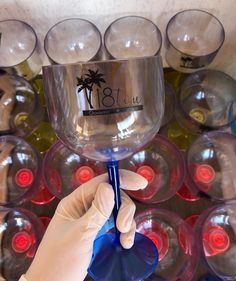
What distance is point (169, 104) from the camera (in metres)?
0.69

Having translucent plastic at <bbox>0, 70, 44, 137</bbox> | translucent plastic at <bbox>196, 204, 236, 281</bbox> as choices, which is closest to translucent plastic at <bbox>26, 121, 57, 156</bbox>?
translucent plastic at <bbox>0, 70, 44, 137</bbox>

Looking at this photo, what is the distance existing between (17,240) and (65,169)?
0.53 ft

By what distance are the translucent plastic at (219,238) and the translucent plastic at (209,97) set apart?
0.59 feet

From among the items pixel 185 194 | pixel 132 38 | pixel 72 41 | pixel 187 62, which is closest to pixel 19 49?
pixel 72 41

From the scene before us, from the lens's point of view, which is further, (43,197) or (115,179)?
(43,197)

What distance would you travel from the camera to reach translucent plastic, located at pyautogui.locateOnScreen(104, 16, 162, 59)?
67 cm

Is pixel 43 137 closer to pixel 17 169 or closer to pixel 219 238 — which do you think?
pixel 17 169

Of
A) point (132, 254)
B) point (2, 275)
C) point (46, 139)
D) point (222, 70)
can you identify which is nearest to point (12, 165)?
point (46, 139)

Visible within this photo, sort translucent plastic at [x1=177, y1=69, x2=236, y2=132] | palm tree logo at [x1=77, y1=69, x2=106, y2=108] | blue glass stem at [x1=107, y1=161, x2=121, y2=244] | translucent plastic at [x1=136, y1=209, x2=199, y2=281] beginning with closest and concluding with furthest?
palm tree logo at [x1=77, y1=69, x2=106, y2=108] → blue glass stem at [x1=107, y1=161, x2=121, y2=244] → translucent plastic at [x1=136, y1=209, x2=199, y2=281] → translucent plastic at [x1=177, y1=69, x2=236, y2=132]

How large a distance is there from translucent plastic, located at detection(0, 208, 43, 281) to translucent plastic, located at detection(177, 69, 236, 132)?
1.22 feet

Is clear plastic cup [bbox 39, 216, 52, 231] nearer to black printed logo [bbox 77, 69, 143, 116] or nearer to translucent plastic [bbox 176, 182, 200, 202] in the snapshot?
translucent plastic [bbox 176, 182, 200, 202]

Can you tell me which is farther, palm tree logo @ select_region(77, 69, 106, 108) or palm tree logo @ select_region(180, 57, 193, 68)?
palm tree logo @ select_region(180, 57, 193, 68)

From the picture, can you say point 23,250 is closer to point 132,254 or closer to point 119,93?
point 132,254

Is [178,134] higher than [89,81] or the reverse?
the reverse
